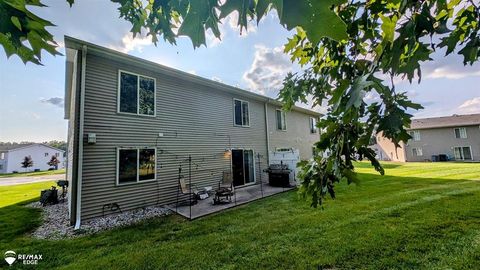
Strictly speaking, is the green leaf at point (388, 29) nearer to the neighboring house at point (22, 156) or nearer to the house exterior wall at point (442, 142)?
the house exterior wall at point (442, 142)

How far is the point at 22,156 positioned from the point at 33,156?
1.78m

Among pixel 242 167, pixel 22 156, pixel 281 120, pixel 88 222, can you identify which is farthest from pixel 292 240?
pixel 22 156

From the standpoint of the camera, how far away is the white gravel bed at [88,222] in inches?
220

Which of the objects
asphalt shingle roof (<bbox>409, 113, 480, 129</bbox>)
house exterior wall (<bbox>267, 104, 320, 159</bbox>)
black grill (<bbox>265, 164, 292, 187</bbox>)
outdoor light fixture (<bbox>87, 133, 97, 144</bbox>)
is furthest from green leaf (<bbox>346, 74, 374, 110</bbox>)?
asphalt shingle roof (<bbox>409, 113, 480, 129</bbox>)

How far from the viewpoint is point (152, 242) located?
187 inches

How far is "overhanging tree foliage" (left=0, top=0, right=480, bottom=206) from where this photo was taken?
80 cm

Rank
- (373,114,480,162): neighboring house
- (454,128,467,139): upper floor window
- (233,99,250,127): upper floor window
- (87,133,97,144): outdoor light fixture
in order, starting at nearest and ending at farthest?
1. (87,133,97,144): outdoor light fixture
2. (233,99,250,127): upper floor window
3. (373,114,480,162): neighboring house
4. (454,128,467,139): upper floor window

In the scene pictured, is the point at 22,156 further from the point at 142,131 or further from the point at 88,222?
the point at 88,222

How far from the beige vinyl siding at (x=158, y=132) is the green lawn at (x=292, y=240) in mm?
1611

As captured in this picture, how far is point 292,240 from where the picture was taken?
4348 mm

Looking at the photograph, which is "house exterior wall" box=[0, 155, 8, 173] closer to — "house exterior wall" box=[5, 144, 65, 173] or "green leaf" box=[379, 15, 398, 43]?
"house exterior wall" box=[5, 144, 65, 173]

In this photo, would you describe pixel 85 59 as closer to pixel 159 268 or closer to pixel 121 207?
pixel 121 207

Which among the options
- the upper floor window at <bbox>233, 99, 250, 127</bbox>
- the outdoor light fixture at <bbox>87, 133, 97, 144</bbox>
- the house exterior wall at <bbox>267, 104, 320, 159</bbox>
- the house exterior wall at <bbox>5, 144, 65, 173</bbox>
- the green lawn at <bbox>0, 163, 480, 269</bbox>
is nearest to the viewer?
the green lawn at <bbox>0, 163, 480, 269</bbox>

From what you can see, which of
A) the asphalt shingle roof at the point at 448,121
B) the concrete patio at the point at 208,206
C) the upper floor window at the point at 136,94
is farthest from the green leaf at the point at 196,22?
the asphalt shingle roof at the point at 448,121
